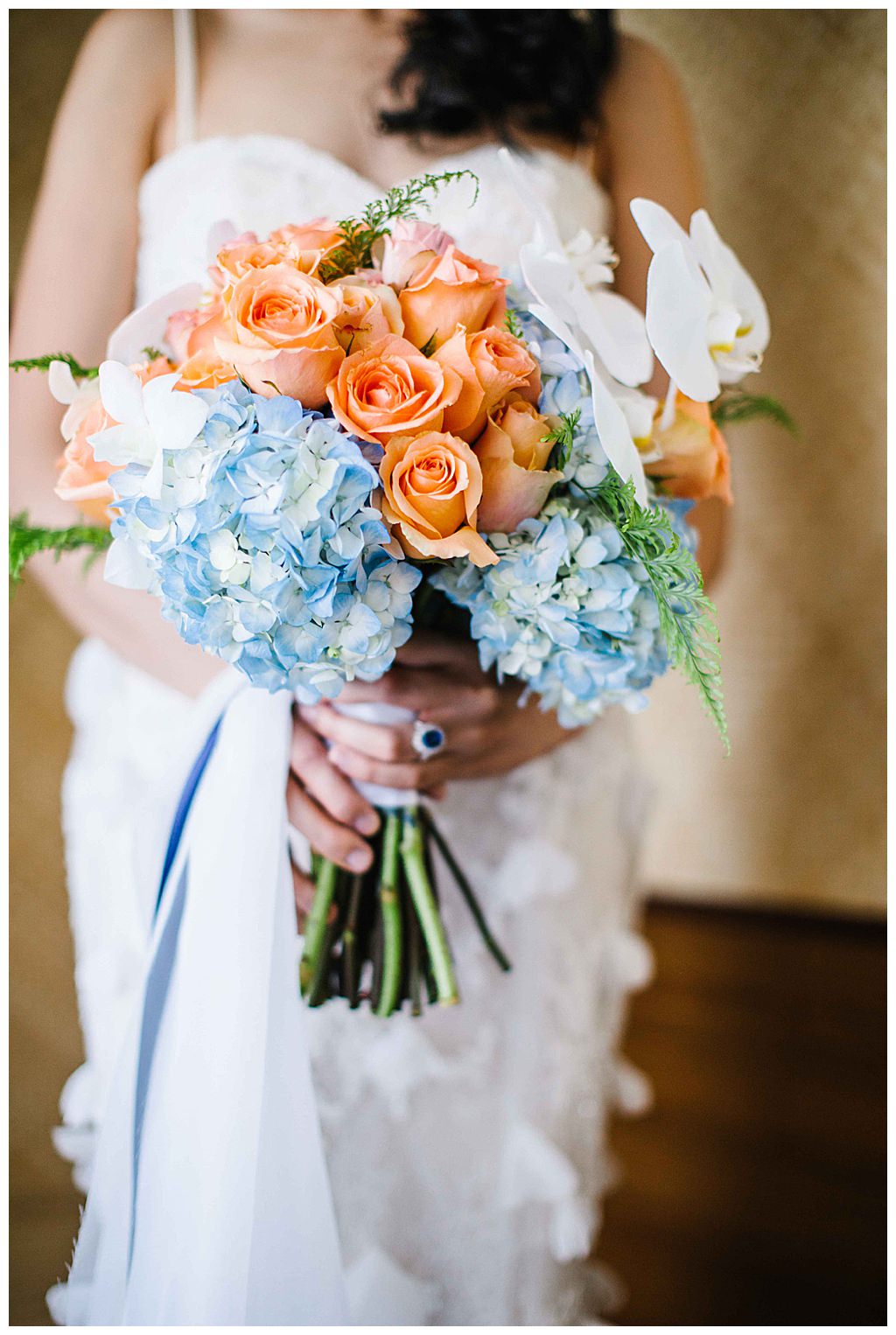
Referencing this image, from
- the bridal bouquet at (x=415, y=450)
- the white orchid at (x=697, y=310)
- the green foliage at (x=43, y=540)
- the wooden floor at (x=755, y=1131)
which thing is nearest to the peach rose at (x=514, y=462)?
the bridal bouquet at (x=415, y=450)

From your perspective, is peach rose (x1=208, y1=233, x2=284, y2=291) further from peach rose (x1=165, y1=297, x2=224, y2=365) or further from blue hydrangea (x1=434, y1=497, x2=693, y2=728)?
blue hydrangea (x1=434, y1=497, x2=693, y2=728)

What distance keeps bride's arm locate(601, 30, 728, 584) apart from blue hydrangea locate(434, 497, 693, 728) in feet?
1.32

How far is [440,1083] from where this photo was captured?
0.85 meters

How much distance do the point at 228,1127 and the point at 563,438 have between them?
53 centimetres

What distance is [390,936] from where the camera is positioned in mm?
713

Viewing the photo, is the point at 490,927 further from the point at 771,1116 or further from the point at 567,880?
the point at 771,1116

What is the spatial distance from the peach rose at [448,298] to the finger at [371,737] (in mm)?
300

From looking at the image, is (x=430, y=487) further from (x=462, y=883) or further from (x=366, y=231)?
(x=462, y=883)

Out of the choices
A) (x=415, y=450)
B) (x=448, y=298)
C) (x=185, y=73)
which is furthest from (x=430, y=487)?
(x=185, y=73)

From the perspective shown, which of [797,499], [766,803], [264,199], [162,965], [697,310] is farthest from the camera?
[766,803]

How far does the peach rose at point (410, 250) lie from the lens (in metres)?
0.54

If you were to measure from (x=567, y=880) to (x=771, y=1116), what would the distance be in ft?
3.22

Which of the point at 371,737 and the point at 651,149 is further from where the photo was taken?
the point at 651,149

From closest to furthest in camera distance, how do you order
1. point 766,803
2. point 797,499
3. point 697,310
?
1. point 697,310
2. point 797,499
3. point 766,803
